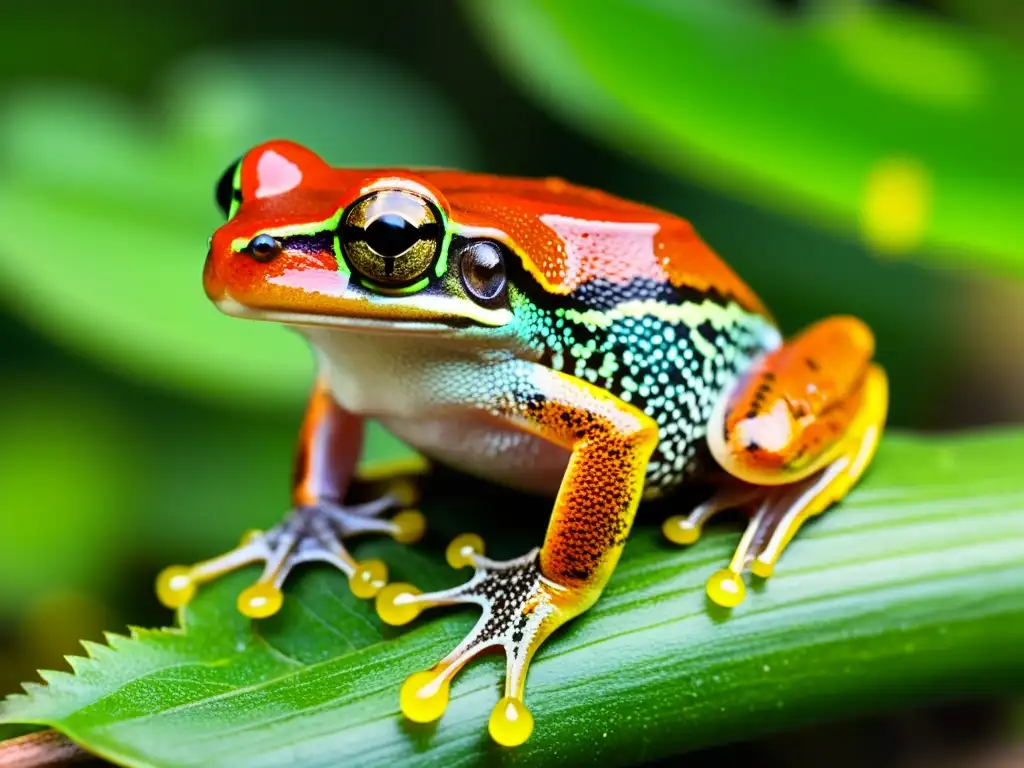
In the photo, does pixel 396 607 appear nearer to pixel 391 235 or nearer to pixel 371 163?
pixel 391 235

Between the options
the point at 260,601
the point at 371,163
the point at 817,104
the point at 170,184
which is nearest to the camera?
the point at 260,601

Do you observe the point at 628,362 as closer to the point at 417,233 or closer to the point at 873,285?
the point at 417,233

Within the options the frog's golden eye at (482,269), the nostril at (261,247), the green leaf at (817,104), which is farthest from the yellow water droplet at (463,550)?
the green leaf at (817,104)

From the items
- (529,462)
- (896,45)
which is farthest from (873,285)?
(529,462)

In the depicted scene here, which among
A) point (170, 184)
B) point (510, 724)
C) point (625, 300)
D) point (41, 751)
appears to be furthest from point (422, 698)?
point (170, 184)

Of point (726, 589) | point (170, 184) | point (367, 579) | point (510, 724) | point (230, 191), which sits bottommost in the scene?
point (510, 724)

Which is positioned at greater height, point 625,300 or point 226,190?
point 226,190
